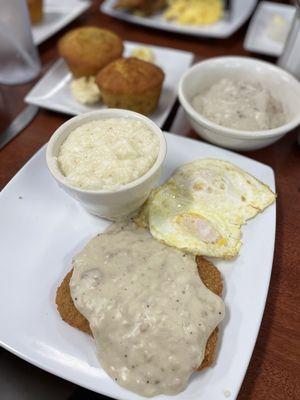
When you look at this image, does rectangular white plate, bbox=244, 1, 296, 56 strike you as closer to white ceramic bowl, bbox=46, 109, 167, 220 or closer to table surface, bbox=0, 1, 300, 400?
table surface, bbox=0, 1, 300, 400

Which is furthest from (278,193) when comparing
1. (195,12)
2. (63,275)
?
(195,12)

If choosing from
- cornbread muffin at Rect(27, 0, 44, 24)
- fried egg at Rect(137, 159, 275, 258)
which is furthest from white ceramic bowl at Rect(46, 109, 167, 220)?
cornbread muffin at Rect(27, 0, 44, 24)

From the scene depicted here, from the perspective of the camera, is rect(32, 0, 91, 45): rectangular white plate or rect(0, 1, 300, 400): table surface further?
rect(32, 0, 91, 45): rectangular white plate

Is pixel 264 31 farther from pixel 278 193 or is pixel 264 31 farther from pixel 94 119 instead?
pixel 94 119

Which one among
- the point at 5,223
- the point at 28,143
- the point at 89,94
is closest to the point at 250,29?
the point at 89,94

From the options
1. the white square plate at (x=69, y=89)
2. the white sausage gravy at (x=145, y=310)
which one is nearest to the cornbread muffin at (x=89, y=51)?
the white square plate at (x=69, y=89)

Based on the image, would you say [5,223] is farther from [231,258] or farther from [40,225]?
[231,258]

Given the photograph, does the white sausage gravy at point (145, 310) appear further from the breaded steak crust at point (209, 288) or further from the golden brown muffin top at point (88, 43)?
the golden brown muffin top at point (88, 43)

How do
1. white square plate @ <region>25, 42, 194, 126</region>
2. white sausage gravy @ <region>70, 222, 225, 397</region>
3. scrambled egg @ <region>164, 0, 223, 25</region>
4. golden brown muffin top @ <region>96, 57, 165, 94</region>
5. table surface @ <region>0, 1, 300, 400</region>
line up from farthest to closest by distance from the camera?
1. scrambled egg @ <region>164, 0, 223, 25</region>
2. white square plate @ <region>25, 42, 194, 126</region>
3. golden brown muffin top @ <region>96, 57, 165, 94</region>
4. table surface @ <region>0, 1, 300, 400</region>
5. white sausage gravy @ <region>70, 222, 225, 397</region>
